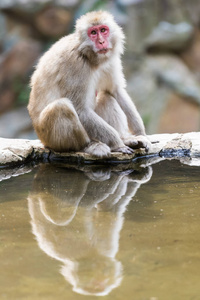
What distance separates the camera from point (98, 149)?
5.45 meters

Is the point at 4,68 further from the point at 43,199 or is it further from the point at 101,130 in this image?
the point at 43,199

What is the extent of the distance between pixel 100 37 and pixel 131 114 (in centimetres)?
106

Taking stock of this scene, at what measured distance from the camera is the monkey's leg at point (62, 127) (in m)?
5.44

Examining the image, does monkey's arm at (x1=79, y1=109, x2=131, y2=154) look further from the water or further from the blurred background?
the blurred background

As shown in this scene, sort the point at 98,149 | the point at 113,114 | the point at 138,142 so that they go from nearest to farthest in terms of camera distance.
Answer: the point at 98,149, the point at 138,142, the point at 113,114

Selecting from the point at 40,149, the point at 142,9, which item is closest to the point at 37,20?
the point at 142,9

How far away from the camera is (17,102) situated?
43.6 feet

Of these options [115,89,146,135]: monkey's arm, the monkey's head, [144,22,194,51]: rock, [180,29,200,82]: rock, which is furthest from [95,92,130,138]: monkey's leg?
[180,29,200,82]: rock

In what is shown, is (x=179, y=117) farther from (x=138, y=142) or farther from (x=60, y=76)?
(x=60, y=76)

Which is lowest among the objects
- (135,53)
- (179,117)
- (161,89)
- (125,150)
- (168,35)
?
(125,150)

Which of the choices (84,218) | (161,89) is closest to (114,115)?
(84,218)

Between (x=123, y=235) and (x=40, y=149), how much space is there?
2.76m

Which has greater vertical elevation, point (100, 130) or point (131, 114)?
point (131, 114)

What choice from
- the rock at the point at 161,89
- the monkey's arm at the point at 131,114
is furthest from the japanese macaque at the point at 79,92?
the rock at the point at 161,89
